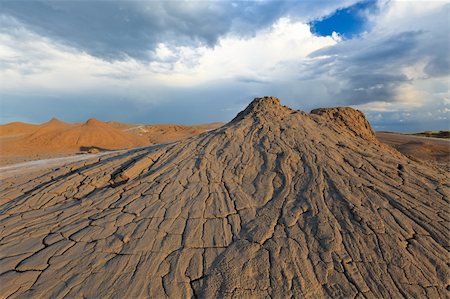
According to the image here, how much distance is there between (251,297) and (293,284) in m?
0.54

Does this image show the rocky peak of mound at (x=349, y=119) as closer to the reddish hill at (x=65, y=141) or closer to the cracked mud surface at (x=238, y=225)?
the cracked mud surface at (x=238, y=225)

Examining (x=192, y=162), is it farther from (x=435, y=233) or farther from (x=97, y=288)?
(x=435, y=233)

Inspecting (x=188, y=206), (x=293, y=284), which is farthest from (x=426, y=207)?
(x=188, y=206)

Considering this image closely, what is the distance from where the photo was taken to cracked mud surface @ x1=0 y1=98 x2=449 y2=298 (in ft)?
11.5

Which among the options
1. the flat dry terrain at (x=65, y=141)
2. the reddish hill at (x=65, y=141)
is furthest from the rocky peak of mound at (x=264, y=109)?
the reddish hill at (x=65, y=141)

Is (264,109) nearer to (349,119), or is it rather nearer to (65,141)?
(349,119)

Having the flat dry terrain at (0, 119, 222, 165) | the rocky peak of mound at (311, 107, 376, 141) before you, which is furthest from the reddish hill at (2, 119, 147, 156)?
the rocky peak of mound at (311, 107, 376, 141)

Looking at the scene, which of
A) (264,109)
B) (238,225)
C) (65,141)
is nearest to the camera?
(238,225)

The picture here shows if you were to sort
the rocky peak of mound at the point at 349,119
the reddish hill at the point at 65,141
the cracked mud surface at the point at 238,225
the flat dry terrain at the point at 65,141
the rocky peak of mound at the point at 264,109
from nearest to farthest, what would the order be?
the cracked mud surface at the point at 238,225 → the rocky peak of mound at the point at 264,109 → the rocky peak of mound at the point at 349,119 → the flat dry terrain at the point at 65,141 → the reddish hill at the point at 65,141

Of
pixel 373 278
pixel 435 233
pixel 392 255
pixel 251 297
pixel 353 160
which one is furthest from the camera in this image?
pixel 353 160

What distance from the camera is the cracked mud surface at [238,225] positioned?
3.49 meters

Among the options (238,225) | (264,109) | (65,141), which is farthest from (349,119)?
(65,141)

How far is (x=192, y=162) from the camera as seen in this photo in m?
5.88

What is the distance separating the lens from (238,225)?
4309 mm
